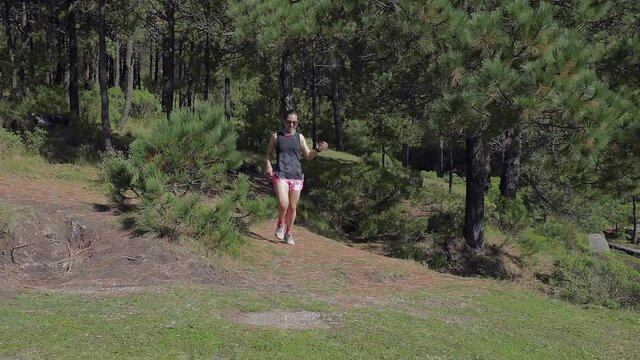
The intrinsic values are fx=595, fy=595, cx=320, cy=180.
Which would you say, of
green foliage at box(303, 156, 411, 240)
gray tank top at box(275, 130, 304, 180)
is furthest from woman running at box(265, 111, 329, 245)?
green foliage at box(303, 156, 411, 240)

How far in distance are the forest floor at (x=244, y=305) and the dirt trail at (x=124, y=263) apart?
2 cm

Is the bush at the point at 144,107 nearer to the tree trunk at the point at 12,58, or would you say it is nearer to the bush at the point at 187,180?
the tree trunk at the point at 12,58

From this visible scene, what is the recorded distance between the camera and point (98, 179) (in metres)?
11.6

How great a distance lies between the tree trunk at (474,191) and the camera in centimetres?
1216

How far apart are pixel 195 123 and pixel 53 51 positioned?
18.8m

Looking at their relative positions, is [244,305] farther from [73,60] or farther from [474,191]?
[73,60]

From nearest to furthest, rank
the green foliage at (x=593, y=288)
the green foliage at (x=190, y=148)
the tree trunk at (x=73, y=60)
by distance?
the green foliage at (x=190, y=148), the green foliage at (x=593, y=288), the tree trunk at (x=73, y=60)

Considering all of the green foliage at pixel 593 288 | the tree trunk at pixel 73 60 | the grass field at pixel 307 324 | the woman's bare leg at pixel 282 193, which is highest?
the tree trunk at pixel 73 60

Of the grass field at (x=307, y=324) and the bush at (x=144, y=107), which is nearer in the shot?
the grass field at (x=307, y=324)

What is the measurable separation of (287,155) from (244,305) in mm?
2755

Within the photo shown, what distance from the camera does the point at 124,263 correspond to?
666 centimetres

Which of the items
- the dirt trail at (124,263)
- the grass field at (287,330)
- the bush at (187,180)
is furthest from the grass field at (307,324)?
the bush at (187,180)

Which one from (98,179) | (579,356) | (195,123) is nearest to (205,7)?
(98,179)

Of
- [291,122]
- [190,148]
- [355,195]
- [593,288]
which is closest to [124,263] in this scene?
[190,148]
